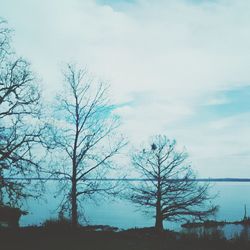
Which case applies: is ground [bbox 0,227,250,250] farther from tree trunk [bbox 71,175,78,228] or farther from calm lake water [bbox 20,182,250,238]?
calm lake water [bbox 20,182,250,238]

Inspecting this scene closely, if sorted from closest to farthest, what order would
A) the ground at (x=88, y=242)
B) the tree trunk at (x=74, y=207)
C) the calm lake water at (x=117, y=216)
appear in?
1. the ground at (x=88, y=242)
2. the tree trunk at (x=74, y=207)
3. the calm lake water at (x=117, y=216)

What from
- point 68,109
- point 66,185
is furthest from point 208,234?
point 68,109

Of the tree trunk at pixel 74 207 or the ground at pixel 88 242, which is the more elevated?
the tree trunk at pixel 74 207

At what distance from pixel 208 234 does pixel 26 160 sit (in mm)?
9608

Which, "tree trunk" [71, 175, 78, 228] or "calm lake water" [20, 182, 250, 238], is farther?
"calm lake water" [20, 182, 250, 238]

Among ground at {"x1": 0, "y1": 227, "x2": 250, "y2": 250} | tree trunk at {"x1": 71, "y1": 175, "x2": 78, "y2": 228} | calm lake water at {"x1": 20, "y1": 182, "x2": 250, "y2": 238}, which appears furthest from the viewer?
calm lake water at {"x1": 20, "y1": 182, "x2": 250, "y2": 238}

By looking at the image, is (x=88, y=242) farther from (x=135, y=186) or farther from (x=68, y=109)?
(x=135, y=186)

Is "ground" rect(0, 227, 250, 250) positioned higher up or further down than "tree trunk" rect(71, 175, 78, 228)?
further down

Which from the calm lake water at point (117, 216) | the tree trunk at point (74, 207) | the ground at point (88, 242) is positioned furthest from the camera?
the calm lake water at point (117, 216)

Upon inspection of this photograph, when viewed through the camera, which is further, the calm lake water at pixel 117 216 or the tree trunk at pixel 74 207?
the calm lake water at pixel 117 216

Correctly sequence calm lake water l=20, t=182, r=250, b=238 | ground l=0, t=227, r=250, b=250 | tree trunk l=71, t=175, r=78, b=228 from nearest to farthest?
1. ground l=0, t=227, r=250, b=250
2. tree trunk l=71, t=175, r=78, b=228
3. calm lake water l=20, t=182, r=250, b=238

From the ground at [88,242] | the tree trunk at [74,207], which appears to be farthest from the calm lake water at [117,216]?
the ground at [88,242]

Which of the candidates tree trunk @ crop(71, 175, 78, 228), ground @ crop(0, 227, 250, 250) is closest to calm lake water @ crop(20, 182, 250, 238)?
tree trunk @ crop(71, 175, 78, 228)

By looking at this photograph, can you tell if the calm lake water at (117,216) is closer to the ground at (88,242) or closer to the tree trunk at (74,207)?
the tree trunk at (74,207)
